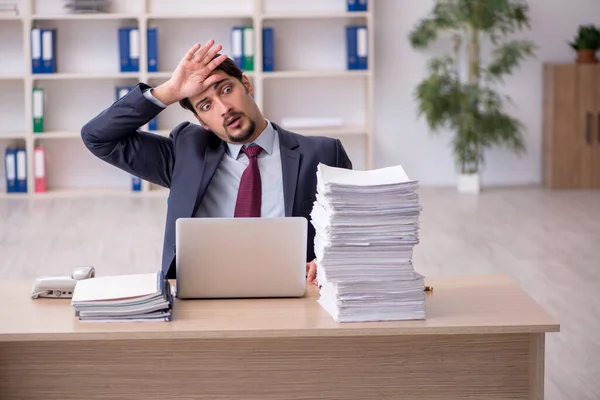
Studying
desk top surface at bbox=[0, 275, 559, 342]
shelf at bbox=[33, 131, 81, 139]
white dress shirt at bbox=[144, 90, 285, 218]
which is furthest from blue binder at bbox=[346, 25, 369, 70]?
desk top surface at bbox=[0, 275, 559, 342]

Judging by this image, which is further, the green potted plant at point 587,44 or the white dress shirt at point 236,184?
the green potted plant at point 587,44

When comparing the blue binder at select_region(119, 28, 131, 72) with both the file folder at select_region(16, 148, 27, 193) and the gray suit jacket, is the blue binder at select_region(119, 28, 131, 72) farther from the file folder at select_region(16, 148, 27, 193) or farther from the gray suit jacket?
the gray suit jacket

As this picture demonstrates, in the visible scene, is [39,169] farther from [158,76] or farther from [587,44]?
[587,44]

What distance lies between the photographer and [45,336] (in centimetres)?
214

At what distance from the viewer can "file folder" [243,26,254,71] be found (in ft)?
25.1

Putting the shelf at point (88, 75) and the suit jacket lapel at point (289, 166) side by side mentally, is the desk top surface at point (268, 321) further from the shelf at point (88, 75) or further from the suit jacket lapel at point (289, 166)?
the shelf at point (88, 75)

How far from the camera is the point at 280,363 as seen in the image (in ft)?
7.54

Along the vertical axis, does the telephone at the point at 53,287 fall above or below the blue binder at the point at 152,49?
below

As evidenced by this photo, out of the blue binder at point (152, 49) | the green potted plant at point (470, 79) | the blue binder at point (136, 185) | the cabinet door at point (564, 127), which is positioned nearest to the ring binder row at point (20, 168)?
the blue binder at point (136, 185)

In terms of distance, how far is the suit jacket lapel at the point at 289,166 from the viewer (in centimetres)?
291

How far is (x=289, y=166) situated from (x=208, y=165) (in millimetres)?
235

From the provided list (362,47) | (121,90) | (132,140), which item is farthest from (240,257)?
(121,90)

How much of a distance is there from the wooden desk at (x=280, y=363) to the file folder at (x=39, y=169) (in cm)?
560

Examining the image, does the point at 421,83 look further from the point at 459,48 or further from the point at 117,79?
the point at 117,79
